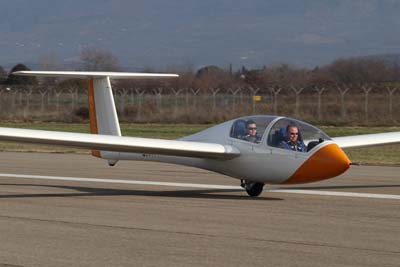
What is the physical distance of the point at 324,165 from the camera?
15773 millimetres

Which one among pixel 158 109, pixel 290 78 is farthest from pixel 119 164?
pixel 290 78

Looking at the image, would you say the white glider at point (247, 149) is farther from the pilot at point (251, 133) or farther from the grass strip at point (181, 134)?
the grass strip at point (181, 134)

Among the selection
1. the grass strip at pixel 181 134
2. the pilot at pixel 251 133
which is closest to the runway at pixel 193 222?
the pilot at pixel 251 133

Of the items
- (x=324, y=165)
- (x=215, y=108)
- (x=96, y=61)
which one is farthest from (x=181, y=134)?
(x=96, y=61)

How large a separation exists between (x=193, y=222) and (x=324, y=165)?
123 inches

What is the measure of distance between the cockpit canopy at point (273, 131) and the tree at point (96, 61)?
96516 millimetres

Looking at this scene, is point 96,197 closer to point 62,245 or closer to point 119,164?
point 62,245

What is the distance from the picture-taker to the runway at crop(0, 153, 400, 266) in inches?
430

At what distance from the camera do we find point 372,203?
1622cm

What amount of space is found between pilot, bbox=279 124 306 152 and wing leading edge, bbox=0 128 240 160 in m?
0.97

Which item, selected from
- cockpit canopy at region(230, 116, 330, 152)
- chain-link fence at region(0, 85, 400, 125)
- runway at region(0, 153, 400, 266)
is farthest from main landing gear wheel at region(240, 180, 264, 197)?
chain-link fence at region(0, 85, 400, 125)

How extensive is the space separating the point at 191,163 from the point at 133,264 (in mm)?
7501

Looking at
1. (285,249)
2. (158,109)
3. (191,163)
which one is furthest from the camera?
(158,109)

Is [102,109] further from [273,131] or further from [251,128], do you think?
[273,131]
